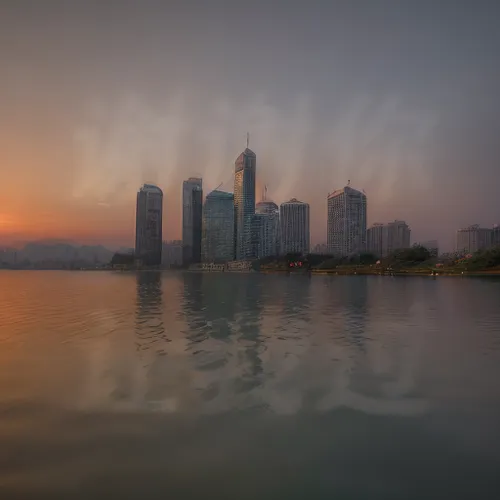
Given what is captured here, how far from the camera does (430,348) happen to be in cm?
1442

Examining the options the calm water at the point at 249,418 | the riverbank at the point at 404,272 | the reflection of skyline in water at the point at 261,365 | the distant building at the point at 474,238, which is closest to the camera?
the calm water at the point at 249,418

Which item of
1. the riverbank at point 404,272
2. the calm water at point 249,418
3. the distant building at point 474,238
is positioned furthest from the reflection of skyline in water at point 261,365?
the distant building at point 474,238

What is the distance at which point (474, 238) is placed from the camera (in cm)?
18562

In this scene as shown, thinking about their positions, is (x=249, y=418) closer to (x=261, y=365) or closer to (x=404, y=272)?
(x=261, y=365)

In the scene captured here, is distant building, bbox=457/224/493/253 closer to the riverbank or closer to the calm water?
the riverbank

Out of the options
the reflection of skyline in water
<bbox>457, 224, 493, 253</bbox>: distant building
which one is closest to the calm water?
the reflection of skyline in water

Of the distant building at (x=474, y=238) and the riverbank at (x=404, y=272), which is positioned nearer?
the riverbank at (x=404, y=272)

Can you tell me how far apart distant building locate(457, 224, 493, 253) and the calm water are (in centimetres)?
19035

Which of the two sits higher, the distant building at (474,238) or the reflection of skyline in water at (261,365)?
the distant building at (474,238)

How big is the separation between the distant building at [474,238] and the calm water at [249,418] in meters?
190

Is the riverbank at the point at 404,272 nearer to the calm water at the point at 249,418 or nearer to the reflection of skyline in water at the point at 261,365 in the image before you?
the reflection of skyline in water at the point at 261,365

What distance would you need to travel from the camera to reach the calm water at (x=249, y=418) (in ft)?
18.0

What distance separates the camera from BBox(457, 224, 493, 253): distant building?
182 meters

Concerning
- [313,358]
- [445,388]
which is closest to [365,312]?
[313,358]
